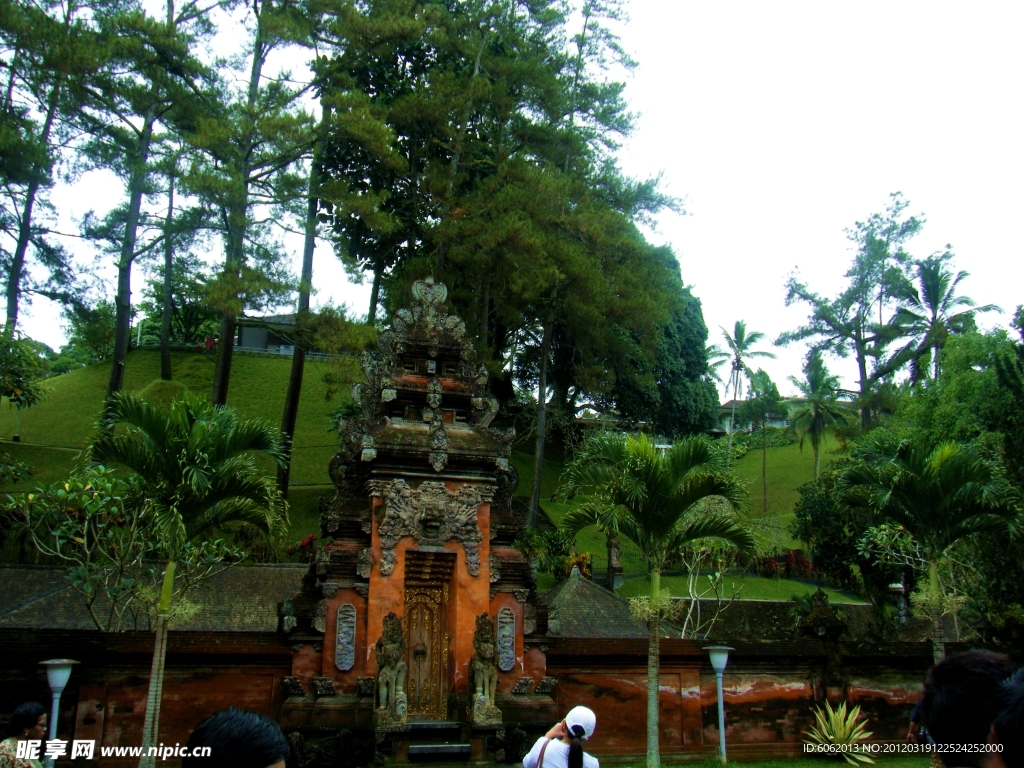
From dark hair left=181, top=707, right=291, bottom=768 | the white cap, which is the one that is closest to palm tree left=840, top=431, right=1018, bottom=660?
the white cap

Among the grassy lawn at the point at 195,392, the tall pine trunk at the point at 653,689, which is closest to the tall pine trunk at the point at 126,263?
the grassy lawn at the point at 195,392

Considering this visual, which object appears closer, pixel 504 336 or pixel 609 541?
pixel 609 541

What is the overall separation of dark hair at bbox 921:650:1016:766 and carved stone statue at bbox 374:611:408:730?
8835mm

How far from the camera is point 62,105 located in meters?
22.7

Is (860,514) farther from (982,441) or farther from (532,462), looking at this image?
(532,462)

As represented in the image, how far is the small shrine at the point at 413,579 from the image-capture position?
1121 centimetres

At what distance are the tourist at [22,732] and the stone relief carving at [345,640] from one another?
621 centimetres

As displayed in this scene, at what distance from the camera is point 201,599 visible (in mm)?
18359

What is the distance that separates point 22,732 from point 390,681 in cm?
605

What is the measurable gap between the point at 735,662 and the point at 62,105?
21216mm

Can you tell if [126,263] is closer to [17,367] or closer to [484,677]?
[17,367]

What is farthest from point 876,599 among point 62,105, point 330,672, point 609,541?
point 62,105

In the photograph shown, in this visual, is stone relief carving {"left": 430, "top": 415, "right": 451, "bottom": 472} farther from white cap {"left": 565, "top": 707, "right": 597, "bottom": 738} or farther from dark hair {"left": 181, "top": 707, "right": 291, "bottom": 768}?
dark hair {"left": 181, "top": 707, "right": 291, "bottom": 768}

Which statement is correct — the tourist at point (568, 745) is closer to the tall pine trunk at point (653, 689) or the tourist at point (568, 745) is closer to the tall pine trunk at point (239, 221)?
the tall pine trunk at point (653, 689)
